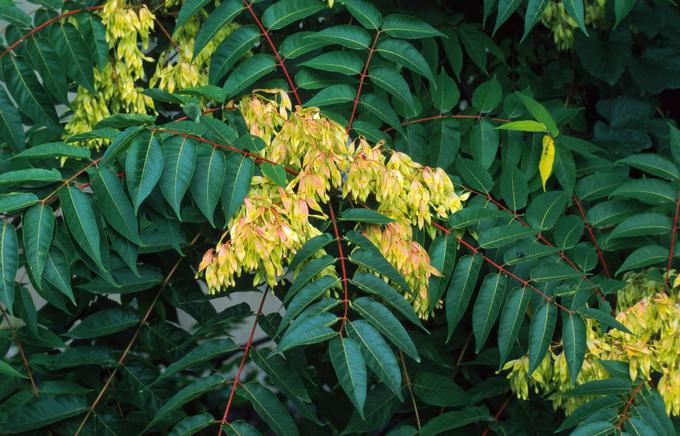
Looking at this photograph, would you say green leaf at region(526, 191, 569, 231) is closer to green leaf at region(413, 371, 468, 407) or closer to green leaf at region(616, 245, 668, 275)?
green leaf at region(616, 245, 668, 275)

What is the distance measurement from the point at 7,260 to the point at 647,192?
1.42 m

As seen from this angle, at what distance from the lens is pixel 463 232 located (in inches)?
76.8

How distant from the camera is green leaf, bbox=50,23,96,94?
2.03m

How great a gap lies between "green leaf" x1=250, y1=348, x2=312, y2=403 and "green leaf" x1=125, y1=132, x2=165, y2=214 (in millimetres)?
423

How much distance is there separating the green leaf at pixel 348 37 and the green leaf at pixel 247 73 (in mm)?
118

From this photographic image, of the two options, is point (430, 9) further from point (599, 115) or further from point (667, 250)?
point (667, 250)

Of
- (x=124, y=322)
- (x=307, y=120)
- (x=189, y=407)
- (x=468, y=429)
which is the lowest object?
(x=189, y=407)

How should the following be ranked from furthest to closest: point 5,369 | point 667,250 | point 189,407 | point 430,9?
1. point 189,407
2. point 430,9
3. point 667,250
4. point 5,369

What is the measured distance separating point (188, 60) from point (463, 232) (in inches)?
29.4

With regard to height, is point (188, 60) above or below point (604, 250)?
above

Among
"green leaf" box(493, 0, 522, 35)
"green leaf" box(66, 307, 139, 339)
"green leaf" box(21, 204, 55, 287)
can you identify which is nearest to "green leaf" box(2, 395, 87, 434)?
"green leaf" box(66, 307, 139, 339)

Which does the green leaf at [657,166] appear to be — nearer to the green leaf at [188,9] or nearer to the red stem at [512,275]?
the red stem at [512,275]

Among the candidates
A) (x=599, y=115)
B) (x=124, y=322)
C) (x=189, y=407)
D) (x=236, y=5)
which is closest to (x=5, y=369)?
(x=124, y=322)

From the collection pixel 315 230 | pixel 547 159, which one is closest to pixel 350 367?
pixel 315 230
